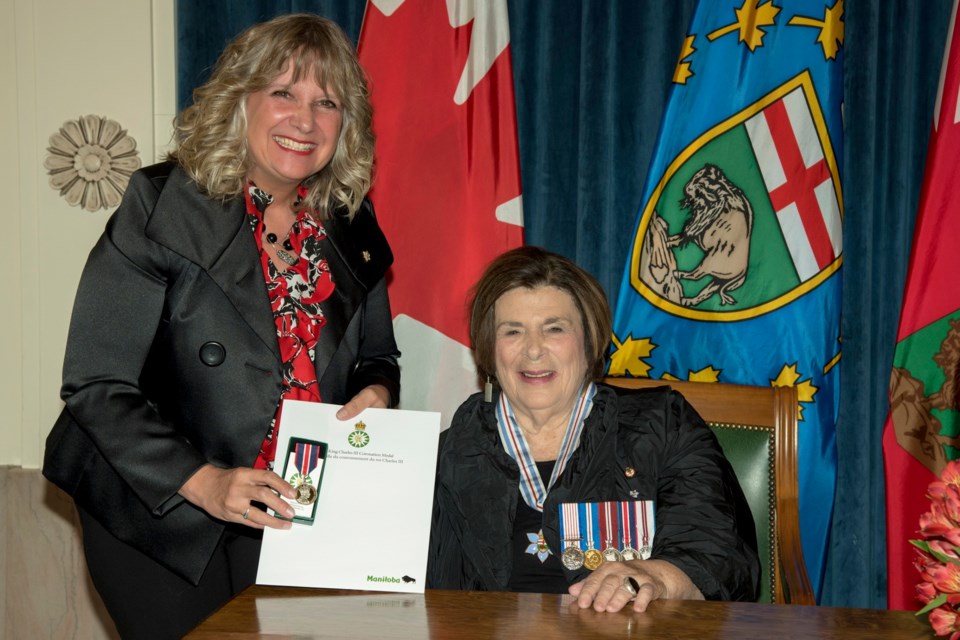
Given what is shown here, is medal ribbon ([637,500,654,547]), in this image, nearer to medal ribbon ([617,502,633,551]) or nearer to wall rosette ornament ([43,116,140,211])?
medal ribbon ([617,502,633,551])

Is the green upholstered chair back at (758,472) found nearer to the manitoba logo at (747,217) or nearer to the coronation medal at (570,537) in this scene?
the manitoba logo at (747,217)

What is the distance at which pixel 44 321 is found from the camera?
163 inches

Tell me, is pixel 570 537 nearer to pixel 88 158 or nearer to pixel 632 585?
pixel 632 585

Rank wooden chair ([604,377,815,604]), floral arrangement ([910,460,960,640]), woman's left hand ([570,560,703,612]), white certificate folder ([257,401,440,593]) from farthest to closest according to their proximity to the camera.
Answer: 1. wooden chair ([604,377,815,604])
2. white certificate folder ([257,401,440,593])
3. woman's left hand ([570,560,703,612])
4. floral arrangement ([910,460,960,640])

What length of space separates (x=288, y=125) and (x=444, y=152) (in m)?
1.49

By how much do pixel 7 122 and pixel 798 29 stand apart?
133 inches

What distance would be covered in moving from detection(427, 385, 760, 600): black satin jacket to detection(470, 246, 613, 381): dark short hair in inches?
6.4

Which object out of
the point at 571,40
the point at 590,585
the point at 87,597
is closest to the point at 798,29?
the point at 571,40

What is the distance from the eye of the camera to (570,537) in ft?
7.80

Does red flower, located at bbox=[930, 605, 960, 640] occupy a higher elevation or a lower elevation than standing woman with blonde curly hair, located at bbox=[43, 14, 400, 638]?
lower

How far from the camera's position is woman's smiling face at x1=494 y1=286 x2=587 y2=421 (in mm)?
2615

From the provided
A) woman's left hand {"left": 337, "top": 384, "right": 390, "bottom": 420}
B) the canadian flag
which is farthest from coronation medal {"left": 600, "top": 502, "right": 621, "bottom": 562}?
the canadian flag

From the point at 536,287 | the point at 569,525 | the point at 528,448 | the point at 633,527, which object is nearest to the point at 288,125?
the point at 536,287

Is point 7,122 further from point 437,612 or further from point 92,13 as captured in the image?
point 437,612
